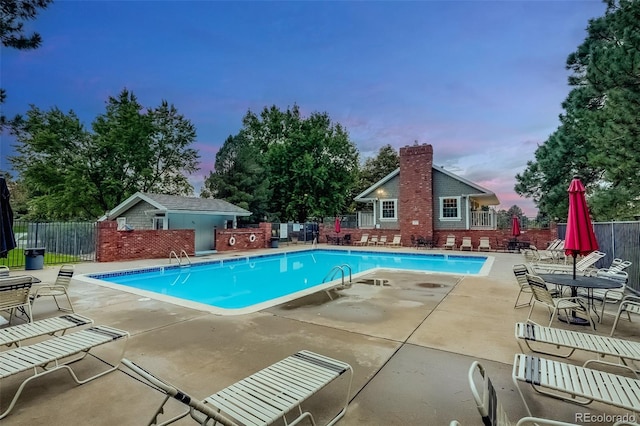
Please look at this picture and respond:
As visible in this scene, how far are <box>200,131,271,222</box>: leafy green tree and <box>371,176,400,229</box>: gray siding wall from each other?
36.7 ft

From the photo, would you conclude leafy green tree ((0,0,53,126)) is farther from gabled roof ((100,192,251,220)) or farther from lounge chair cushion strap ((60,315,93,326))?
gabled roof ((100,192,251,220))

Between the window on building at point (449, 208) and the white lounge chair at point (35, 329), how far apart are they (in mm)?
19631

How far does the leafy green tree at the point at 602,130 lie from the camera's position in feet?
24.5

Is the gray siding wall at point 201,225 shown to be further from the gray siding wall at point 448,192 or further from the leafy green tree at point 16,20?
the gray siding wall at point 448,192

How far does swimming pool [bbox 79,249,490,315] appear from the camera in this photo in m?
7.88

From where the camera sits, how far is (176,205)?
57.1 feet

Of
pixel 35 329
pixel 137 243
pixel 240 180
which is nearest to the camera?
pixel 35 329

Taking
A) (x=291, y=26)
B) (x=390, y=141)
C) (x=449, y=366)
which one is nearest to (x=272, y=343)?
(x=449, y=366)

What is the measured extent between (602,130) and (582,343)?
411 inches

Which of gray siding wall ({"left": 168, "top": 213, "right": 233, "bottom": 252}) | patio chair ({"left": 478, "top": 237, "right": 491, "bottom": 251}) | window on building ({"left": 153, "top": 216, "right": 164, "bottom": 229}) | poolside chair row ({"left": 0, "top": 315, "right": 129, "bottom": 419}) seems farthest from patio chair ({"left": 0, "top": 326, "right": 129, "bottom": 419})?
patio chair ({"left": 478, "top": 237, "right": 491, "bottom": 251})

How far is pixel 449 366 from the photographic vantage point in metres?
3.47

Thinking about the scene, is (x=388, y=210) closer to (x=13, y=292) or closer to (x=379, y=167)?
(x=379, y=167)

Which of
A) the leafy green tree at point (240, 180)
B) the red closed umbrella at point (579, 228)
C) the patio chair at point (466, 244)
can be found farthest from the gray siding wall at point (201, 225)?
the red closed umbrella at point (579, 228)

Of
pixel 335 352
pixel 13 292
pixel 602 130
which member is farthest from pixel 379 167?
pixel 13 292
